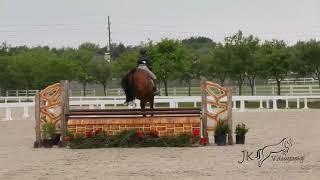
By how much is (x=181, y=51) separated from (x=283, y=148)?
38.5 meters

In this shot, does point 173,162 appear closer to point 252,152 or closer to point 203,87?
point 252,152

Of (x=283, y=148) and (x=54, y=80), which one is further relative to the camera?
(x=54, y=80)

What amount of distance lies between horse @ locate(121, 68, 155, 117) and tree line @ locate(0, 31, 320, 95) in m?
33.5

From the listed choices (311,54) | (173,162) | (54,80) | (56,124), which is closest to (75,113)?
(56,124)

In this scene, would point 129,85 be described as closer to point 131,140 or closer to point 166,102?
point 131,140

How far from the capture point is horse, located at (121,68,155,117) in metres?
15.4

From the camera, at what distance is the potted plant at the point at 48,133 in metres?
15.7

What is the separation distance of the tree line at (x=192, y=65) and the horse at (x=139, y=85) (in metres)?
33.5

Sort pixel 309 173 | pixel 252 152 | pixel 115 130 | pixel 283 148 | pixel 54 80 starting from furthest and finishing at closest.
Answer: pixel 54 80 → pixel 115 130 → pixel 283 148 → pixel 252 152 → pixel 309 173

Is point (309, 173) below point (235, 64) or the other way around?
below

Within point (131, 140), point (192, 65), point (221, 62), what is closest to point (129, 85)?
point (131, 140)

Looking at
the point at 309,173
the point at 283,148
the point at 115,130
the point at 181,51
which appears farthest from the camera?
the point at 181,51

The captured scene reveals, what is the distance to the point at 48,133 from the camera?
15.8m

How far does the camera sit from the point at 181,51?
52.3 m
